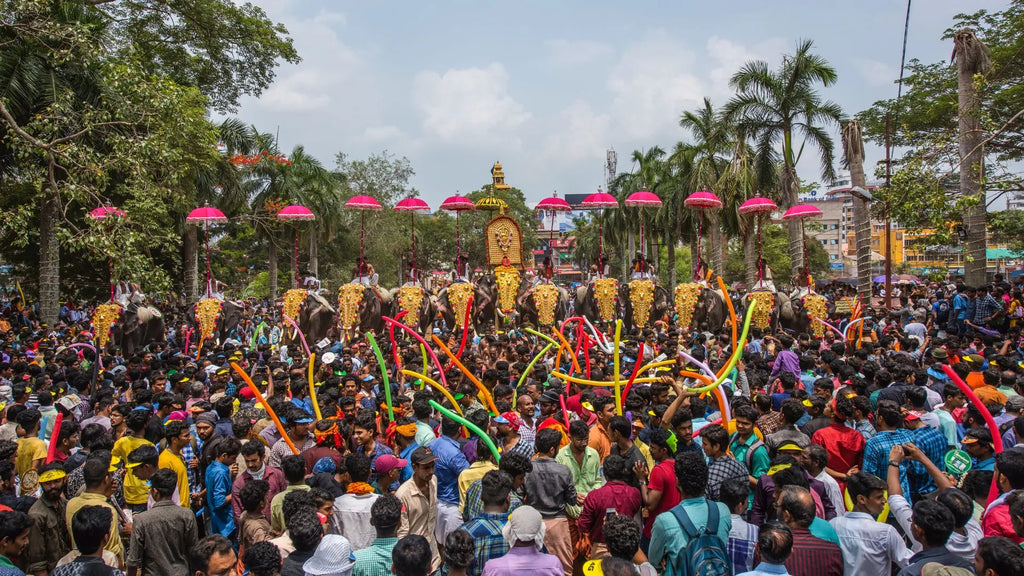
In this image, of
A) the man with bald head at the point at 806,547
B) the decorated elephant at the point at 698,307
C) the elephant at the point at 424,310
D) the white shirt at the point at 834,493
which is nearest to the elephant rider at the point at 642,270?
the decorated elephant at the point at 698,307

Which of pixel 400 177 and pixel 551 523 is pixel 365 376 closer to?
pixel 551 523

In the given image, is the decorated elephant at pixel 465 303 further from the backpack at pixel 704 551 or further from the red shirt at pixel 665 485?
the backpack at pixel 704 551

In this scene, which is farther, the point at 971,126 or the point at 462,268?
→ the point at 462,268

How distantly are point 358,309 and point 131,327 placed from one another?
4.99 m

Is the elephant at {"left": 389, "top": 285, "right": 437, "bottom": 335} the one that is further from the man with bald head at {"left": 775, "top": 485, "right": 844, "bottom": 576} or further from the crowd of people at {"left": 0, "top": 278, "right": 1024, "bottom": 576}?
the man with bald head at {"left": 775, "top": 485, "right": 844, "bottom": 576}

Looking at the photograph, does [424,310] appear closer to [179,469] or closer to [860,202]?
[179,469]

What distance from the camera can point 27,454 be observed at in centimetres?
621

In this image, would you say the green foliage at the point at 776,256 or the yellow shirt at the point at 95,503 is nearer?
the yellow shirt at the point at 95,503

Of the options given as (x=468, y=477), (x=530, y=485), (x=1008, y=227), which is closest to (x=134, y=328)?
(x=468, y=477)

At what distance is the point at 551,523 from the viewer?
480 cm

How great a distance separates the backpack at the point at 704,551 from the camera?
4.08 meters

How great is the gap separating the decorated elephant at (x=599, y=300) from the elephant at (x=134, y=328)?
1019 centimetres

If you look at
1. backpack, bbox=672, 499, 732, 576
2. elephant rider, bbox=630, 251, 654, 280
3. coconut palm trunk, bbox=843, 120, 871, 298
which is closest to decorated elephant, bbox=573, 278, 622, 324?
elephant rider, bbox=630, 251, 654, 280

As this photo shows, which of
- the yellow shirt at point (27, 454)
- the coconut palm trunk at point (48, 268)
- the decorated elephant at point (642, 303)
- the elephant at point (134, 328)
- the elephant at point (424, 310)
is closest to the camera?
the yellow shirt at point (27, 454)
